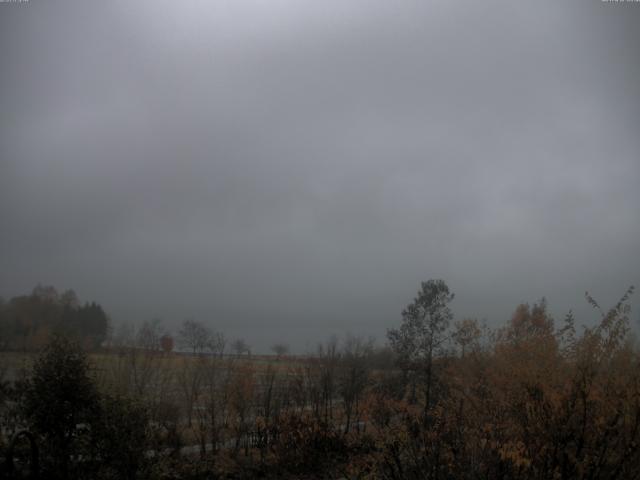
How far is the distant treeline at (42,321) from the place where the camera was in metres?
16.4

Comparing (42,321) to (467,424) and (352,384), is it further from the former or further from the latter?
(467,424)

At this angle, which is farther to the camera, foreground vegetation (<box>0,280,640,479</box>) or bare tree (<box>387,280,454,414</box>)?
bare tree (<box>387,280,454,414</box>)

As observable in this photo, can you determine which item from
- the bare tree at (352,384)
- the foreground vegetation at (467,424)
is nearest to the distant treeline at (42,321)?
the foreground vegetation at (467,424)

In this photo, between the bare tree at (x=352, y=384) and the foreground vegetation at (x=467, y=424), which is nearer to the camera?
the foreground vegetation at (x=467, y=424)

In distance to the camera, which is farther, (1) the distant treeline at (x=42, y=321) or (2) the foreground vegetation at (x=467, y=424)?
(1) the distant treeline at (x=42, y=321)

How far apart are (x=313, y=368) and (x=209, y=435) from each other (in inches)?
211

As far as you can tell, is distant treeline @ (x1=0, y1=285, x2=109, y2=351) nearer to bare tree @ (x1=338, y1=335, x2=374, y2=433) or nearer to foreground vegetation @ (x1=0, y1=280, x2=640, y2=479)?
foreground vegetation @ (x1=0, y1=280, x2=640, y2=479)

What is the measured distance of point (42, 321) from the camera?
2536cm

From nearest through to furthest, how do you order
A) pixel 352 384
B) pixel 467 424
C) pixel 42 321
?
pixel 467 424 → pixel 352 384 → pixel 42 321

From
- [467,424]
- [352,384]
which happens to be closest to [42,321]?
[352,384]

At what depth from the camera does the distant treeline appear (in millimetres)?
16438

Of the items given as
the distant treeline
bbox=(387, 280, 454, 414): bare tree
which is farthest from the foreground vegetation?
bbox=(387, 280, 454, 414): bare tree

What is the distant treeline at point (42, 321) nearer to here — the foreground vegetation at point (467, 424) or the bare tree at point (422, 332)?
the foreground vegetation at point (467, 424)

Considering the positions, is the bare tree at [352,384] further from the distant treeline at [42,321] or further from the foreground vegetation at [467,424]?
the distant treeline at [42,321]
